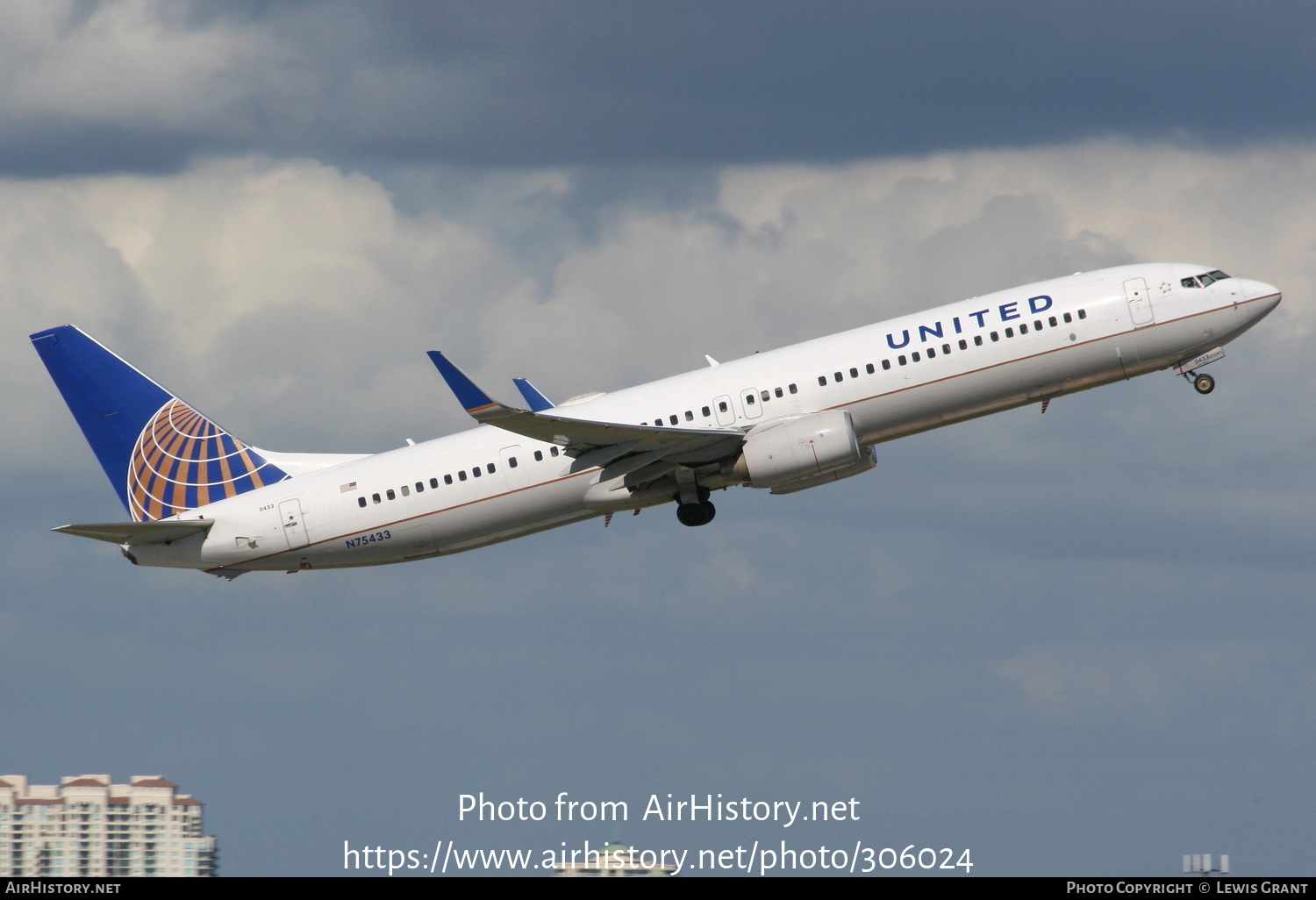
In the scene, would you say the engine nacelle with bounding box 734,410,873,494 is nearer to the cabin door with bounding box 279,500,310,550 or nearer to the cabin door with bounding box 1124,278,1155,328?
the cabin door with bounding box 1124,278,1155,328

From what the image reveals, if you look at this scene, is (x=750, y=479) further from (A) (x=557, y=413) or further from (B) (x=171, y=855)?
(B) (x=171, y=855)

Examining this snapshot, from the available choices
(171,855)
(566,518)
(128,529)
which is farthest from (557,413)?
(171,855)

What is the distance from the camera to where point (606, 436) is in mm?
55406

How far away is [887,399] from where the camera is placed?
55844 mm

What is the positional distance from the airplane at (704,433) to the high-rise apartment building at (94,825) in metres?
106

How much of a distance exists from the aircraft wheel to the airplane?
55 mm

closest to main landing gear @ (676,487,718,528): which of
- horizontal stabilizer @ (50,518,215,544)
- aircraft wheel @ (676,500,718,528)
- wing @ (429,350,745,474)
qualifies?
aircraft wheel @ (676,500,718,528)

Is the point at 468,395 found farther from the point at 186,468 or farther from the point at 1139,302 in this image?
the point at 1139,302

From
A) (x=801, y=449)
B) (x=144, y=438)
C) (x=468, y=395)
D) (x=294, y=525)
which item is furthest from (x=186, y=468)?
(x=801, y=449)

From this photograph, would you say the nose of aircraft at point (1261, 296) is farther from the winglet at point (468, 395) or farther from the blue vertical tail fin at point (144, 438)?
the blue vertical tail fin at point (144, 438)

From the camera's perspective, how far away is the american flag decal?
6247 centimetres

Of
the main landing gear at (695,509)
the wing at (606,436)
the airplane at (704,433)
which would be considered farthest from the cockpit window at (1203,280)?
the main landing gear at (695,509)

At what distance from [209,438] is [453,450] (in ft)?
36.0

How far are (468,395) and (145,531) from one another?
1572 centimetres
